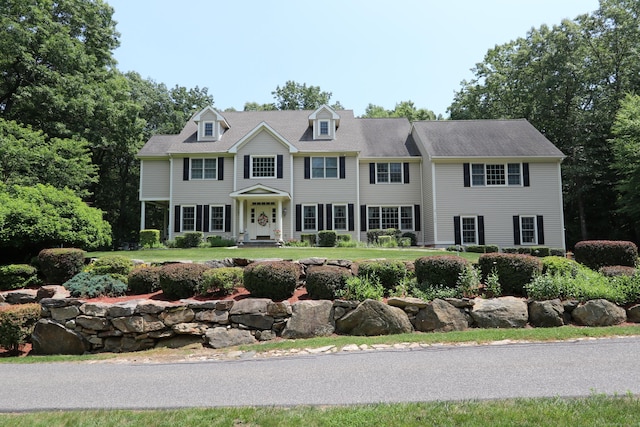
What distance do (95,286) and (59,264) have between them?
1.83m

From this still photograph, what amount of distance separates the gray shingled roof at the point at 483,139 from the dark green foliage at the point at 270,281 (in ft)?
52.3

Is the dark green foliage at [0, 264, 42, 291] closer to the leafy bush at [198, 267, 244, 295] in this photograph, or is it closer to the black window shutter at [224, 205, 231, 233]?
the leafy bush at [198, 267, 244, 295]

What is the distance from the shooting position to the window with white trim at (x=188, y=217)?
2379cm

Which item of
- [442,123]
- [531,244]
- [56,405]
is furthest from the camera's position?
[442,123]

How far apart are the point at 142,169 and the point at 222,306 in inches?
765

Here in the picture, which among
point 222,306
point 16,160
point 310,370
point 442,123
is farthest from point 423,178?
point 16,160

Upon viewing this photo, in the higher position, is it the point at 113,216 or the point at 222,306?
the point at 113,216

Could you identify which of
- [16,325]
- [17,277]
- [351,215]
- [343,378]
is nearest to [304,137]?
[351,215]

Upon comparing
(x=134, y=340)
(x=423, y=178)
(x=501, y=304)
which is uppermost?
(x=423, y=178)

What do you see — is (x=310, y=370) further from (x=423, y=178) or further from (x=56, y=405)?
(x=423, y=178)

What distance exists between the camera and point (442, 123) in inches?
Result: 1041

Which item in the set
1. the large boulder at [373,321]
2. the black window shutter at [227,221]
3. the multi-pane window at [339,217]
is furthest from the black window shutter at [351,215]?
the large boulder at [373,321]

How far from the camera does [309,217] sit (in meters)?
23.7

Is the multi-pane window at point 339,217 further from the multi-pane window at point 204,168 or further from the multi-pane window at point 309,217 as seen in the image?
the multi-pane window at point 204,168
